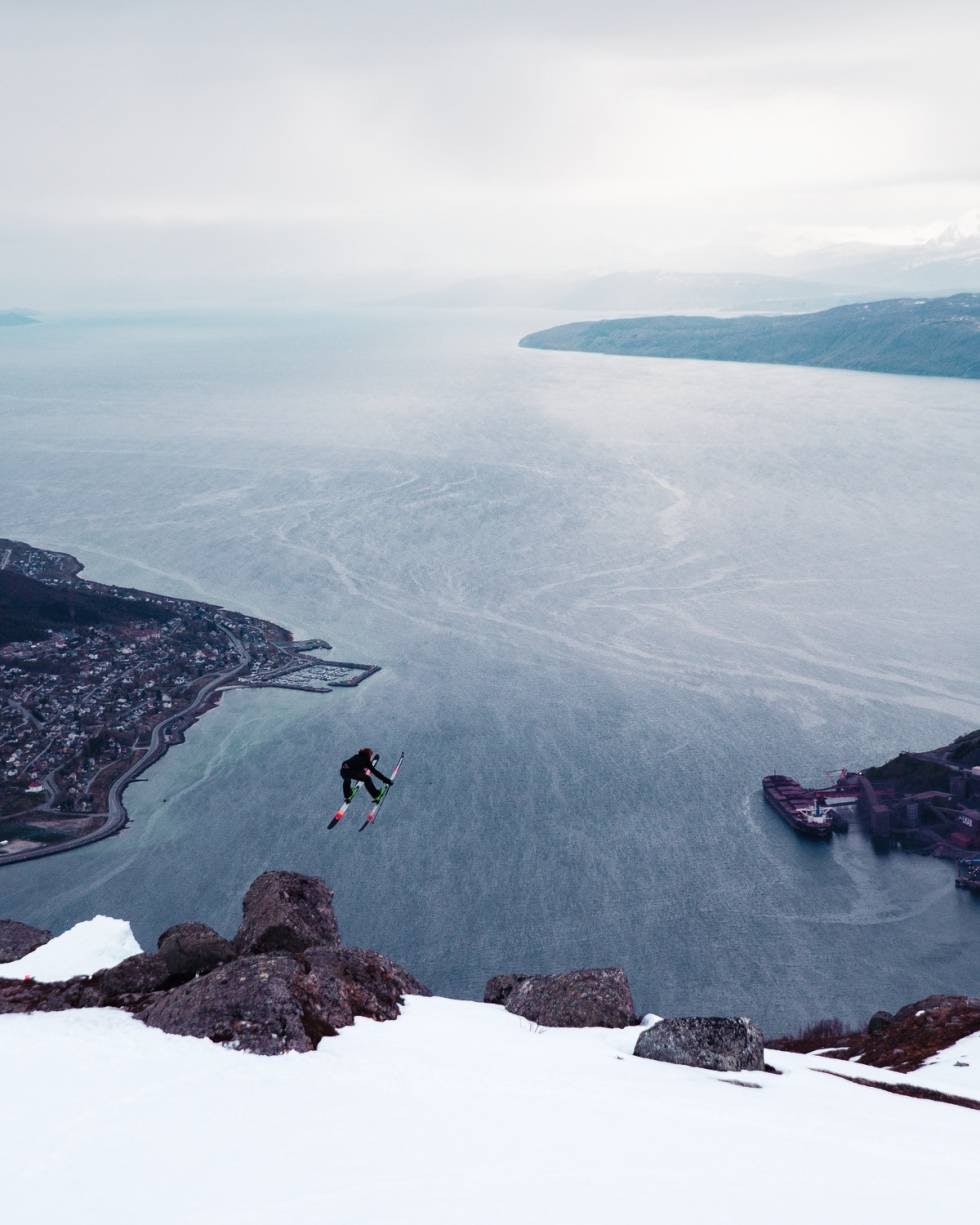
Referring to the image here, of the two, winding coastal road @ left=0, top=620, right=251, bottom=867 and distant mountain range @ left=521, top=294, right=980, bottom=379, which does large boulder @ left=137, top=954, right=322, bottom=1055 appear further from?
distant mountain range @ left=521, top=294, right=980, bottom=379

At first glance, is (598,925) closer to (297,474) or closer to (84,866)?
(84,866)

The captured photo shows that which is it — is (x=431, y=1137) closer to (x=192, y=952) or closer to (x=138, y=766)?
(x=192, y=952)

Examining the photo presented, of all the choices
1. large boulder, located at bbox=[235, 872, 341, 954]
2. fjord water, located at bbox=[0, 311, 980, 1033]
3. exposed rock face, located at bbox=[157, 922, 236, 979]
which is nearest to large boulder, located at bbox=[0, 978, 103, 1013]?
exposed rock face, located at bbox=[157, 922, 236, 979]

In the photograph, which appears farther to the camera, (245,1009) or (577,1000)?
(577,1000)

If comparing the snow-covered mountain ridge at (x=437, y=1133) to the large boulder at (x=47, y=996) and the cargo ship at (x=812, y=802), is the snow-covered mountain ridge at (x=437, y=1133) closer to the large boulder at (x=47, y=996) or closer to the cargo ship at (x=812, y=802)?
the large boulder at (x=47, y=996)

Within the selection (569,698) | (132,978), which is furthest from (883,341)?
(132,978)

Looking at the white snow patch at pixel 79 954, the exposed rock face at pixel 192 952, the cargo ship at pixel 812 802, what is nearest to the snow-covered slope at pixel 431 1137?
the exposed rock face at pixel 192 952
